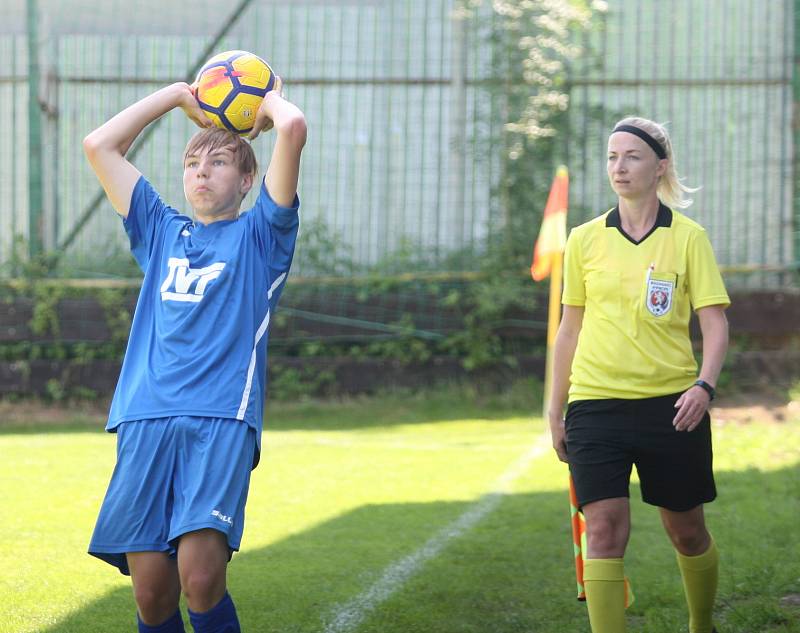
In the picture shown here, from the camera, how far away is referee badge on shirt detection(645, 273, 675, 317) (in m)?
4.20

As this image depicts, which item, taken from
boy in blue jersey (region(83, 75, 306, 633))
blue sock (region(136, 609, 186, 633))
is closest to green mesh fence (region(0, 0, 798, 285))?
boy in blue jersey (region(83, 75, 306, 633))

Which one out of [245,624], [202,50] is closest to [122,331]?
[202,50]

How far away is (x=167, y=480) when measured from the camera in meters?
3.52

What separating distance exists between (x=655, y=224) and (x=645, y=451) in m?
0.83

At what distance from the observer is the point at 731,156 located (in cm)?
1334

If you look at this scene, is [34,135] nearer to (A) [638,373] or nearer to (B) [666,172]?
(B) [666,172]

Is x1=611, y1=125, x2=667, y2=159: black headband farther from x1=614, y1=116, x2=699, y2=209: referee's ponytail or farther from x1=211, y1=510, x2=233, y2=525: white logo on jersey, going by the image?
x1=211, y1=510, x2=233, y2=525: white logo on jersey

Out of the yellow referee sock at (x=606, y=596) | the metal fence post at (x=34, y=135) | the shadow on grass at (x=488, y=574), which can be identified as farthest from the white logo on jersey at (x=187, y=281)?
the metal fence post at (x=34, y=135)

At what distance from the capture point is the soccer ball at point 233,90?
4047mm

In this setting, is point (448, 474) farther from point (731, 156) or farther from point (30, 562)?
point (731, 156)

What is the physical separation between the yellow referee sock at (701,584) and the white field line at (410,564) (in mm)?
1268

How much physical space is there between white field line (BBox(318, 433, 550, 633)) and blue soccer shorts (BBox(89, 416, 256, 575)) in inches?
48.8

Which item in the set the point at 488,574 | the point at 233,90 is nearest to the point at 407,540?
the point at 488,574

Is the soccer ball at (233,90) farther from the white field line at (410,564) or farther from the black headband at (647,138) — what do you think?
the white field line at (410,564)
